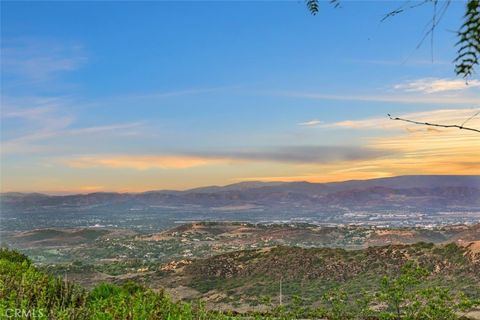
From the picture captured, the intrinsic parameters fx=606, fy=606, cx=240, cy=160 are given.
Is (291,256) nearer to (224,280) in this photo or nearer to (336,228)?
(224,280)

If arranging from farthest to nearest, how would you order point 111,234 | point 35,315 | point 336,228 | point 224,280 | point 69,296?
point 111,234 → point 336,228 → point 224,280 → point 69,296 → point 35,315

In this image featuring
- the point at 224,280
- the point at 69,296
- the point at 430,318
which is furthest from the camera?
the point at 224,280

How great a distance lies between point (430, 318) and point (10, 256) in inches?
482

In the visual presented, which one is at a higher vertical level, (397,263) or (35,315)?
(35,315)

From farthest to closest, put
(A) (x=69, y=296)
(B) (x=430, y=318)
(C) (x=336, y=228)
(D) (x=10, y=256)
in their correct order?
(C) (x=336, y=228)
(D) (x=10, y=256)
(B) (x=430, y=318)
(A) (x=69, y=296)

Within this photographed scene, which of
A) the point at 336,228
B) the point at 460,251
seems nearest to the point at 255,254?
the point at 460,251

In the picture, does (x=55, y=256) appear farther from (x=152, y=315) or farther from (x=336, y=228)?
(x=152, y=315)

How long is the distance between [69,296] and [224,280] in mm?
56987

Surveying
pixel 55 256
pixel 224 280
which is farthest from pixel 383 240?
pixel 55 256

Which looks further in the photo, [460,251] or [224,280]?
[224,280]

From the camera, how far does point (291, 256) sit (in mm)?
64312

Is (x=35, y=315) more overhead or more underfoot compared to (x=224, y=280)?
more overhead

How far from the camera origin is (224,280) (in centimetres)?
6394

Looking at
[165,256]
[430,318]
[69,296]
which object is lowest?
[165,256]
